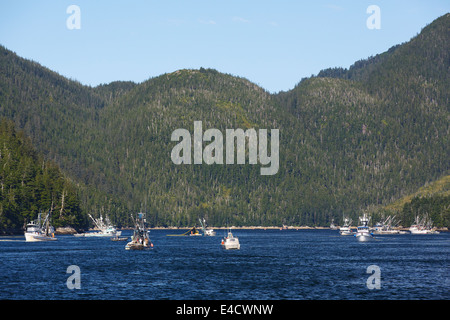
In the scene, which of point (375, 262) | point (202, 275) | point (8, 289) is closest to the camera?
point (8, 289)
